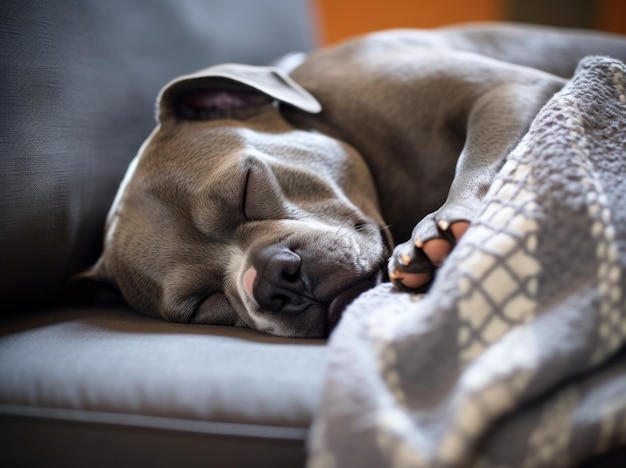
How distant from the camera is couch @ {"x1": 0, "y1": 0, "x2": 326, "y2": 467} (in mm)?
996

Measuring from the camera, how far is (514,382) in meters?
0.82

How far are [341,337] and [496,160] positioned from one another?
0.65m

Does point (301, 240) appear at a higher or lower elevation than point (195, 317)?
higher

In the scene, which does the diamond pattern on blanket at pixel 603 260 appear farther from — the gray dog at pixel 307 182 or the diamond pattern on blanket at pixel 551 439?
the gray dog at pixel 307 182

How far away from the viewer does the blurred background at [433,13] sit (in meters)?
4.55

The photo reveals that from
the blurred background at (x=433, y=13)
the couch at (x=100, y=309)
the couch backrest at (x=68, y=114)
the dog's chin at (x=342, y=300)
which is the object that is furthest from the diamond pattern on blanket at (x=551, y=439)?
the blurred background at (x=433, y=13)

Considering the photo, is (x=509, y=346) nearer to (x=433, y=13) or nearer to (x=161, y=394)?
(x=161, y=394)

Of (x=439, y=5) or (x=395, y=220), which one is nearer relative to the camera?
(x=395, y=220)

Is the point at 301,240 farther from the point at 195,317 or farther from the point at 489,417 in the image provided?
the point at 489,417

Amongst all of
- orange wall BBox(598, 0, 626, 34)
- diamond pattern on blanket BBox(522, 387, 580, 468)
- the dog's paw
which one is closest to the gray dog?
the dog's paw

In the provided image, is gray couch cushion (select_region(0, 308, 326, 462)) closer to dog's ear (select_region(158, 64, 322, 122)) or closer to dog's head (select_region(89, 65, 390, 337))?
dog's head (select_region(89, 65, 390, 337))

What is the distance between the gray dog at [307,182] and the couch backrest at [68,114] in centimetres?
9

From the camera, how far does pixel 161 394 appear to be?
1.03 meters

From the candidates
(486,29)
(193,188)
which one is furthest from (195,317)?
(486,29)
